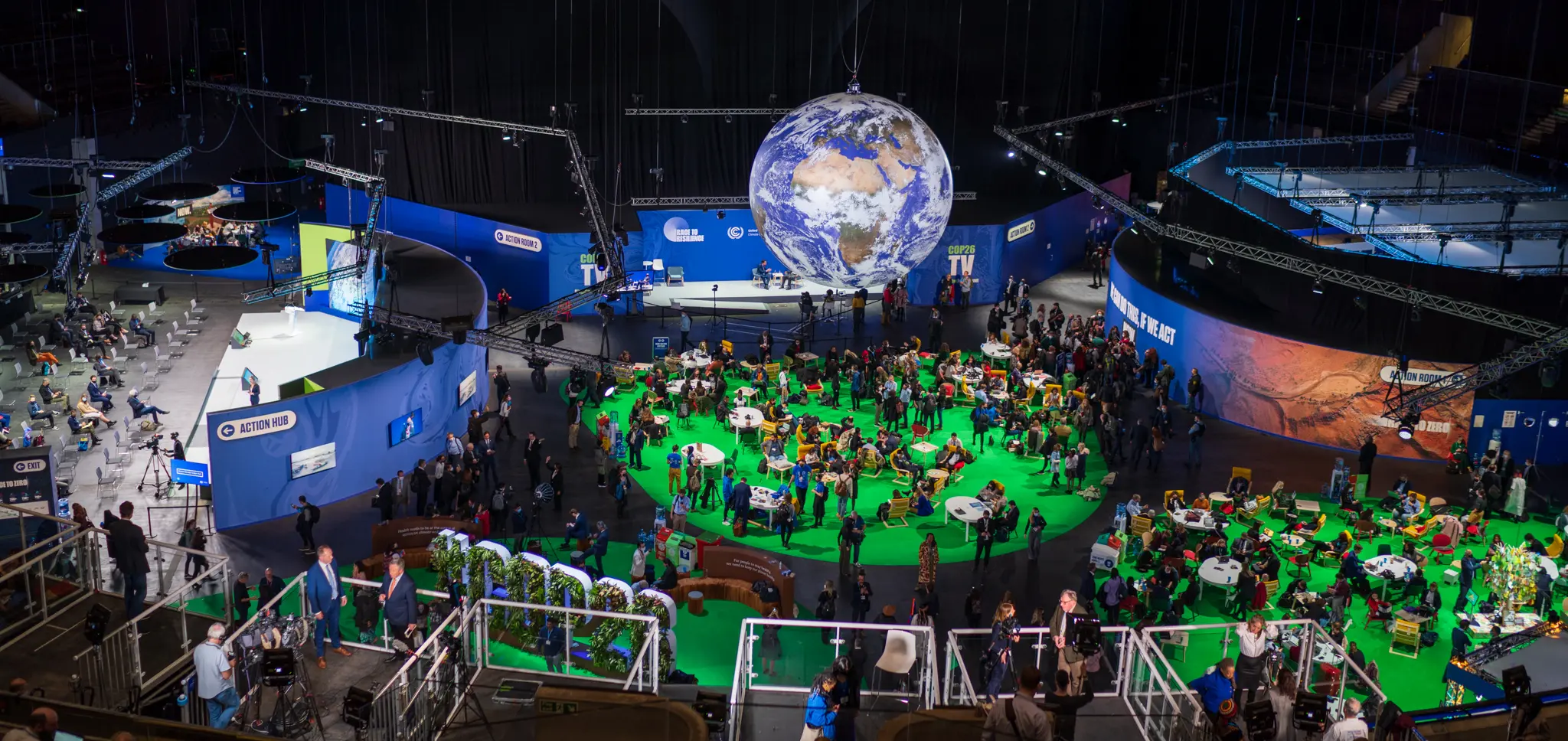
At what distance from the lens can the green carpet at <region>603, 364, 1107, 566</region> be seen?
24750 mm

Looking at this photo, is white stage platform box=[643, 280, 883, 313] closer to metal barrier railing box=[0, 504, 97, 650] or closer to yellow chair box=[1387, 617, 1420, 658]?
yellow chair box=[1387, 617, 1420, 658]

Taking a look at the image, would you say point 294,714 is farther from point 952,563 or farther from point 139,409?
point 139,409

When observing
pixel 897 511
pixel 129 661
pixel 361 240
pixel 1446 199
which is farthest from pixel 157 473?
pixel 1446 199

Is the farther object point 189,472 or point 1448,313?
point 1448,313

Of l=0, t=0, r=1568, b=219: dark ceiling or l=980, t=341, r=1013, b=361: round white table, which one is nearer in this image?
l=980, t=341, r=1013, b=361: round white table

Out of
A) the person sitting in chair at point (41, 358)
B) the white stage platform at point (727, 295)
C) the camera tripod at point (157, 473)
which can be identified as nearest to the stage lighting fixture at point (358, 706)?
the camera tripod at point (157, 473)

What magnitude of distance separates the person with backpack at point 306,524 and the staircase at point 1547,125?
26034mm

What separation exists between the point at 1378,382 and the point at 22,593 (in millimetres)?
24197

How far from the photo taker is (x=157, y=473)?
25188mm

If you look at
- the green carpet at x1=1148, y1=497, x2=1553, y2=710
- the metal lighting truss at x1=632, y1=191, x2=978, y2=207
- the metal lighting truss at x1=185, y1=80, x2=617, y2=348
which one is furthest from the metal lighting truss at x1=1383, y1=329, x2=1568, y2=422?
the metal lighting truss at x1=185, y1=80, x2=617, y2=348

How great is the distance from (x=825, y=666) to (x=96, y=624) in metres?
10.8

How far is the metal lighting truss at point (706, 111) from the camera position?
36562 mm

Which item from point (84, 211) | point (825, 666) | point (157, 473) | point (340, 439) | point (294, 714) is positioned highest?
point (84, 211)

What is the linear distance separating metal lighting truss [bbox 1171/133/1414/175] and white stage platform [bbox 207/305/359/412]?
19.8 meters
